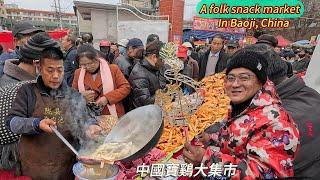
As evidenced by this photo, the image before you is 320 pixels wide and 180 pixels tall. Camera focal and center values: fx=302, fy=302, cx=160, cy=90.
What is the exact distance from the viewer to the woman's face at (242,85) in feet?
4.84

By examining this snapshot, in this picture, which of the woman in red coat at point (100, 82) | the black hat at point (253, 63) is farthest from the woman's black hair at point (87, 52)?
the black hat at point (253, 63)

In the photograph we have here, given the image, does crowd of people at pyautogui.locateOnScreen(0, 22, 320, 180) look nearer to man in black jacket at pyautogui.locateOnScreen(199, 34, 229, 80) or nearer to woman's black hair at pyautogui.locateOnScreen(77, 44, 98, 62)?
woman's black hair at pyautogui.locateOnScreen(77, 44, 98, 62)

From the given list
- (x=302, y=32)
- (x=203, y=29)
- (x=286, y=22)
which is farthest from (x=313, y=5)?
(x=286, y=22)

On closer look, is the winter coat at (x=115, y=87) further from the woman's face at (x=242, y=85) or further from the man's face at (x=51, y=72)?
the woman's face at (x=242, y=85)

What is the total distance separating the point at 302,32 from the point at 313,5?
3806 millimetres

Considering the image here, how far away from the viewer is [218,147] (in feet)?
5.25

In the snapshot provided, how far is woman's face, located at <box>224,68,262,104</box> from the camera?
1477 mm

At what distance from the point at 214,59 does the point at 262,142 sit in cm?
395

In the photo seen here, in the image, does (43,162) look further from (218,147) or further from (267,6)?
(267,6)

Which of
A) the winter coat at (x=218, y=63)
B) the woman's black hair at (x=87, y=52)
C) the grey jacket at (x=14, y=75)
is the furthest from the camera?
the winter coat at (x=218, y=63)

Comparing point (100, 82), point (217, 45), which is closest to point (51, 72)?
point (100, 82)

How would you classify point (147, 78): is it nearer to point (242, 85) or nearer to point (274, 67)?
point (274, 67)

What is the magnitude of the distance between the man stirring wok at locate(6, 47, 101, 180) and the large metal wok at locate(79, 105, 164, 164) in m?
0.13

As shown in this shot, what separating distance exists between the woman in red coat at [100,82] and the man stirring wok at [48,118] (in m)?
0.93
